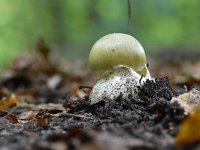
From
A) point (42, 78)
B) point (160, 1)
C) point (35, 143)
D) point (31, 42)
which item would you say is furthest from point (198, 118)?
point (31, 42)

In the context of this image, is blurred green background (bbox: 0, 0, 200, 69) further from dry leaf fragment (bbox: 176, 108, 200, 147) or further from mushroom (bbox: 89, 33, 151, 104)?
dry leaf fragment (bbox: 176, 108, 200, 147)

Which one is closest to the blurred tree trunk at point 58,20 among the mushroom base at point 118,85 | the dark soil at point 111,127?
the mushroom base at point 118,85

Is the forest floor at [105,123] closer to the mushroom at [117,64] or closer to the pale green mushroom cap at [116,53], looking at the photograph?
the mushroom at [117,64]

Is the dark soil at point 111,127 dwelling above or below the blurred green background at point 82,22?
below

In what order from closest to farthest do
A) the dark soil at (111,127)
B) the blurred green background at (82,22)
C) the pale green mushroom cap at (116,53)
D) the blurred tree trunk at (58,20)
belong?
the dark soil at (111,127) < the pale green mushroom cap at (116,53) < the blurred green background at (82,22) < the blurred tree trunk at (58,20)

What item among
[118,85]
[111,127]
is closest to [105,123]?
[111,127]

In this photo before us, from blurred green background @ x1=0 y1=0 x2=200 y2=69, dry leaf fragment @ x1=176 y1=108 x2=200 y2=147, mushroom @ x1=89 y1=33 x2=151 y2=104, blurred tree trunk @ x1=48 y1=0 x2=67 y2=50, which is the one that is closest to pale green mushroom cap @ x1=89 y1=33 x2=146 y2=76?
mushroom @ x1=89 y1=33 x2=151 y2=104

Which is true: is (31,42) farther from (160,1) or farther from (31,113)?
(31,113)

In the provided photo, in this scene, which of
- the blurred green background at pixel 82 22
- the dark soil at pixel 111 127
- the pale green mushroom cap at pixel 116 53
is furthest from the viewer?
the blurred green background at pixel 82 22
